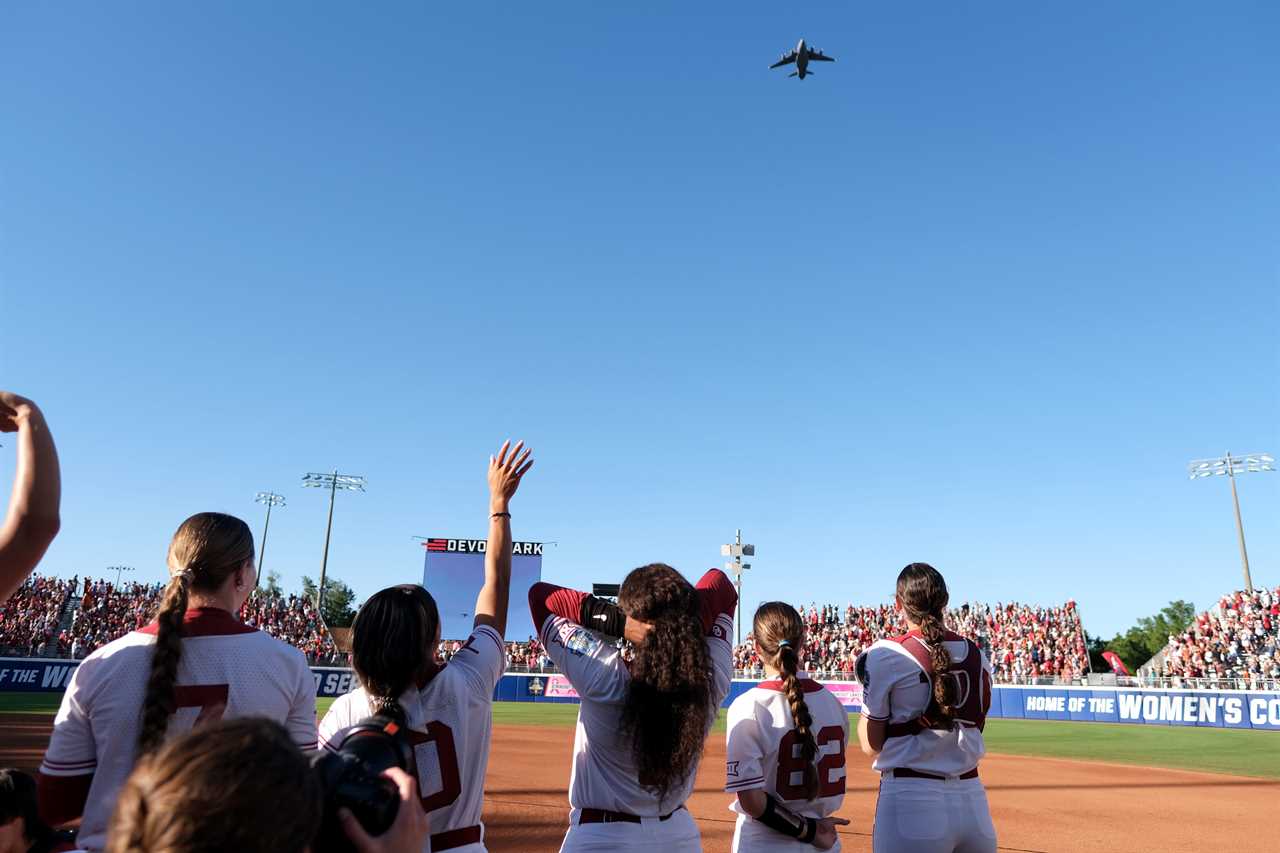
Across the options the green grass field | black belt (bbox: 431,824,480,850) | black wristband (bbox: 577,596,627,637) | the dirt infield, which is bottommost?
the dirt infield

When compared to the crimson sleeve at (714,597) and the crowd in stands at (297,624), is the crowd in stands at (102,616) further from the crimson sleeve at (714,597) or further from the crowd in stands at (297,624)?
the crimson sleeve at (714,597)

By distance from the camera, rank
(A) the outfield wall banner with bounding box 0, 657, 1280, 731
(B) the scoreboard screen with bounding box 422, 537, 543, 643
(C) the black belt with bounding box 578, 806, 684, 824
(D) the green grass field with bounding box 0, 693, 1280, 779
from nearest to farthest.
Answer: (C) the black belt with bounding box 578, 806, 684, 824
(D) the green grass field with bounding box 0, 693, 1280, 779
(A) the outfield wall banner with bounding box 0, 657, 1280, 731
(B) the scoreboard screen with bounding box 422, 537, 543, 643

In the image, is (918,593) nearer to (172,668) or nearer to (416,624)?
(416,624)

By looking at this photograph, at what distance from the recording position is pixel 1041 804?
38.2 feet

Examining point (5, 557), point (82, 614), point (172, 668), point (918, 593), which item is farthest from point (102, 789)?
point (82, 614)

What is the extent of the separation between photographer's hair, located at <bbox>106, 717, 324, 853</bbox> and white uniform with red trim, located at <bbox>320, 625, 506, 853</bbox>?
63.5 inches

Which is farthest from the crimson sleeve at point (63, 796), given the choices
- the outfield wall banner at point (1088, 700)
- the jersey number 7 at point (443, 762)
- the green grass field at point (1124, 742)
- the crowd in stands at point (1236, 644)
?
the crowd in stands at point (1236, 644)

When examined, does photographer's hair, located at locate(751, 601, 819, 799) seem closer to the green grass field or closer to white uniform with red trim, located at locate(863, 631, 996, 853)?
white uniform with red trim, located at locate(863, 631, 996, 853)

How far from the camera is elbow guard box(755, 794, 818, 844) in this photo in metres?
4.13

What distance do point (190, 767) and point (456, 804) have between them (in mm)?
1981

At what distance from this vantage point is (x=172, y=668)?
2715mm

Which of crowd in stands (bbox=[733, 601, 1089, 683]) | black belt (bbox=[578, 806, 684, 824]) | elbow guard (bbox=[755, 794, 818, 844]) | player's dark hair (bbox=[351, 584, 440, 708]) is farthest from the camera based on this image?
crowd in stands (bbox=[733, 601, 1089, 683])

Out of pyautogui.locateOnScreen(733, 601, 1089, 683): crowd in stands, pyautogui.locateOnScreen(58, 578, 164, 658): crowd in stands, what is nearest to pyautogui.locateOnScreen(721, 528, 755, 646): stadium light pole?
pyautogui.locateOnScreen(733, 601, 1089, 683): crowd in stands

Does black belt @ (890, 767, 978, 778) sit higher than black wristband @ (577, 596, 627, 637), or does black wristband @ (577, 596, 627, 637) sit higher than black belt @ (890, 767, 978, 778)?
black wristband @ (577, 596, 627, 637)
